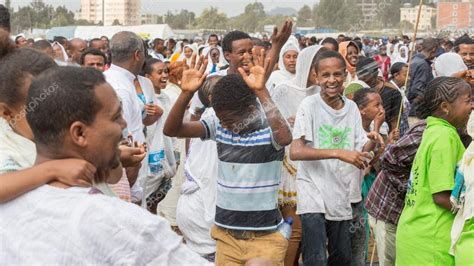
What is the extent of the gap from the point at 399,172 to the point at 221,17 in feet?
56.0

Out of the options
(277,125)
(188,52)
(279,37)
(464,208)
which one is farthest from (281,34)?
(188,52)

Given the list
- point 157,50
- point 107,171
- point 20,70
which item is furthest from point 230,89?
point 157,50

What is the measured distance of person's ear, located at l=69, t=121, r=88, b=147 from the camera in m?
1.99

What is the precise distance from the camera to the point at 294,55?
753 centimetres

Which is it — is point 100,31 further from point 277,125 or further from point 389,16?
point 277,125

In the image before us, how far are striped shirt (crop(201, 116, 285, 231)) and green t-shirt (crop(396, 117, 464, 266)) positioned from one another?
784 millimetres

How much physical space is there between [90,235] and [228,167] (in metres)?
2.70

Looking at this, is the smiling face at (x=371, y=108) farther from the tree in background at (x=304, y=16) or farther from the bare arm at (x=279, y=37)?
the tree in background at (x=304, y=16)

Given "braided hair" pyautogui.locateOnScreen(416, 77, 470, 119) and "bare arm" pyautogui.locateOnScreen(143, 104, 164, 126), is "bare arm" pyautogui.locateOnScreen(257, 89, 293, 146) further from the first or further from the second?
"bare arm" pyautogui.locateOnScreen(143, 104, 164, 126)

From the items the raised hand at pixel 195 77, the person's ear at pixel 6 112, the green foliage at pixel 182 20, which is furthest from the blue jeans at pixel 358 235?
the green foliage at pixel 182 20

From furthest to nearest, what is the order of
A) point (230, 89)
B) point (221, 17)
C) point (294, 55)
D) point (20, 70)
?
point (221, 17) → point (294, 55) → point (230, 89) → point (20, 70)

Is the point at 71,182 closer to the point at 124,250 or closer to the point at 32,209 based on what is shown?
the point at 32,209

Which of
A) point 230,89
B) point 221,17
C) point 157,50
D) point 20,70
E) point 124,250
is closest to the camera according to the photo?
point 124,250

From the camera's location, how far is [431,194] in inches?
165
